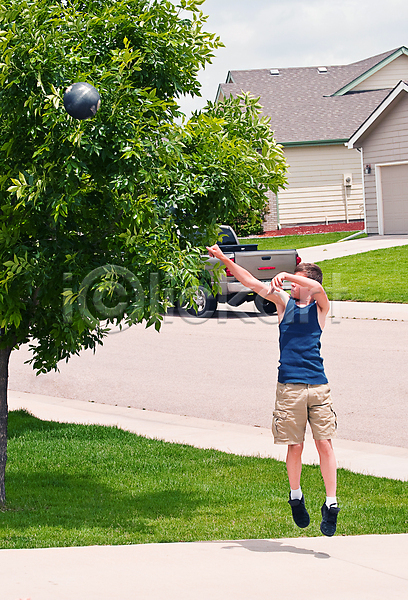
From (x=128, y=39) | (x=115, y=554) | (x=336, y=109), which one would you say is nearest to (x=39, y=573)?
(x=115, y=554)

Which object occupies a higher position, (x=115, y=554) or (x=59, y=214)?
(x=59, y=214)

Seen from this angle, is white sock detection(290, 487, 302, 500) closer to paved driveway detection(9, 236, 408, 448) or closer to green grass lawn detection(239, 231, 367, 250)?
paved driveway detection(9, 236, 408, 448)

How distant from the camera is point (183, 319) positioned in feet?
60.3

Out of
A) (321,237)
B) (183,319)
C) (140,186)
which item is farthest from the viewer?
(321,237)

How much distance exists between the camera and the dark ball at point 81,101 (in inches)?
184

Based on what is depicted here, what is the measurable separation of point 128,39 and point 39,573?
3507 millimetres

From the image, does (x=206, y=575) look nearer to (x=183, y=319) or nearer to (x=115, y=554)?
(x=115, y=554)

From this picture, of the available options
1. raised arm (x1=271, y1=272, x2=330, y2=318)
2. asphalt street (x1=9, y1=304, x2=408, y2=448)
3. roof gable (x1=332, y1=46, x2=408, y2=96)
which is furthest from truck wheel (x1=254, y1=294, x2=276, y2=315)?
roof gable (x1=332, y1=46, x2=408, y2=96)

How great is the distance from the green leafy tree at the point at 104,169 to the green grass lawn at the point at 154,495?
1.27m

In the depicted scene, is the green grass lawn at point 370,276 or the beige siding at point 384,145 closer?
the green grass lawn at point 370,276

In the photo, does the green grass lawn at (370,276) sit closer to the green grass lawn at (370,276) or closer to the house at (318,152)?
the green grass lawn at (370,276)

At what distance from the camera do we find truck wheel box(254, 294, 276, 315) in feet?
59.9

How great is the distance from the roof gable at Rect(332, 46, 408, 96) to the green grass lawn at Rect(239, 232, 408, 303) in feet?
62.1

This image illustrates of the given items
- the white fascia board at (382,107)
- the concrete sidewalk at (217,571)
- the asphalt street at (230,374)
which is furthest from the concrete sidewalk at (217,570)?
the white fascia board at (382,107)
